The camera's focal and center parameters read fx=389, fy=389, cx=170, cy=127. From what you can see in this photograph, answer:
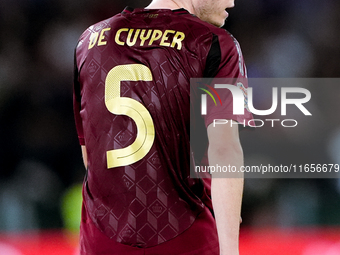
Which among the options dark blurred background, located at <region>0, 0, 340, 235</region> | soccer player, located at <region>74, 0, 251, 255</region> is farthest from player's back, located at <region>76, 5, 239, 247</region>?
dark blurred background, located at <region>0, 0, 340, 235</region>

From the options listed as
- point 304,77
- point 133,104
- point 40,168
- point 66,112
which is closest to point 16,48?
point 66,112

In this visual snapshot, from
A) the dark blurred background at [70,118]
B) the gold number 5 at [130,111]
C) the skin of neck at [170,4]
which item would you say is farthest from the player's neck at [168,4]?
the dark blurred background at [70,118]

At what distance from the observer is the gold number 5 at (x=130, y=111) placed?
0.86 m

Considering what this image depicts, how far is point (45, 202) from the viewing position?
3.33 metres

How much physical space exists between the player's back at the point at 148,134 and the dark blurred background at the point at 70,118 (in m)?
2.56

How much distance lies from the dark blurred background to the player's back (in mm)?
2557

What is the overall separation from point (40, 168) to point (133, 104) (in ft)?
9.06

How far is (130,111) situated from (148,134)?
0.07 meters

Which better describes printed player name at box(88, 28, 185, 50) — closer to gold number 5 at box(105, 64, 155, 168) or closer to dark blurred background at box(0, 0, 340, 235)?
gold number 5 at box(105, 64, 155, 168)

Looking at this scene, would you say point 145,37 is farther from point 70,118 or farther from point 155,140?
point 70,118

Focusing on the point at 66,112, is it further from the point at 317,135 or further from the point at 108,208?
the point at 108,208

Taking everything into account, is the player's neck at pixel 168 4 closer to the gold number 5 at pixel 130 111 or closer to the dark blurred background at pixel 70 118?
the gold number 5 at pixel 130 111

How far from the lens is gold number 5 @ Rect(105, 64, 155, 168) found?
860 millimetres

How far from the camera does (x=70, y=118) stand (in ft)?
11.5
